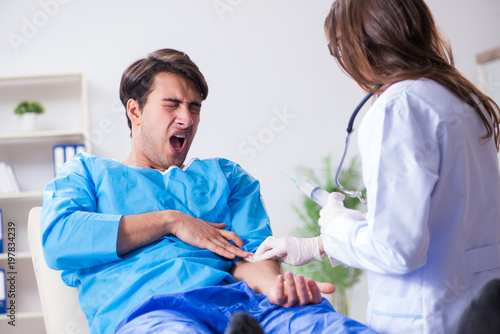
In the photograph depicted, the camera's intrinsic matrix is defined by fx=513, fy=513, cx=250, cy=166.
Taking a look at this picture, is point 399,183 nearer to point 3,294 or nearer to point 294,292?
point 294,292

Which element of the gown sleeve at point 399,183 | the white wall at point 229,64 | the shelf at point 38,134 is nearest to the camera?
the gown sleeve at point 399,183

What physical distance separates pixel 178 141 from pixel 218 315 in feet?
2.67

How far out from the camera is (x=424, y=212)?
3.19 feet

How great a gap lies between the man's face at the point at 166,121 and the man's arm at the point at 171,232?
1.14 feet

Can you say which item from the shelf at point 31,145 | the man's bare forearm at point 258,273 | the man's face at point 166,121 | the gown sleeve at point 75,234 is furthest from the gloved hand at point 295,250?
the shelf at point 31,145

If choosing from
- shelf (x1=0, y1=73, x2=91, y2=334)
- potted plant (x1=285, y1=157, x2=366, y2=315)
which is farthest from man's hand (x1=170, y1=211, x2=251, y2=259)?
shelf (x1=0, y1=73, x2=91, y2=334)

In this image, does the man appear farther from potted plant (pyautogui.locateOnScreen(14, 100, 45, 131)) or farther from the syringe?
potted plant (pyautogui.locateOnScreen(14, 100, 45, 131))

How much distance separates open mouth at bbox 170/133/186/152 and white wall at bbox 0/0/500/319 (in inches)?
74.6

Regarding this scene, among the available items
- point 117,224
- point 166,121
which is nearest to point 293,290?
point 117,224

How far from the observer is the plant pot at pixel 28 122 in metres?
3.51

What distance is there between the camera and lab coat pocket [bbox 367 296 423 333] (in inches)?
41.2

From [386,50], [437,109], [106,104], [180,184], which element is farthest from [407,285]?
[106,104]

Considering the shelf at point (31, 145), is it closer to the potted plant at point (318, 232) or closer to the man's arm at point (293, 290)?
the potted plant at point (318, 232)

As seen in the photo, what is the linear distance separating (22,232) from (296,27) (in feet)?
8.31
